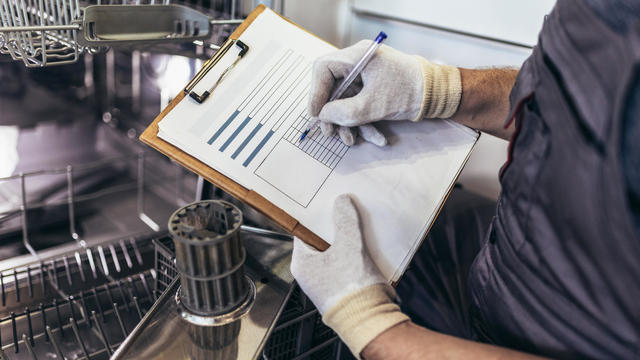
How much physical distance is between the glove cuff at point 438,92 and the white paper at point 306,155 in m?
0.02

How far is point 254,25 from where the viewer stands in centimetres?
68

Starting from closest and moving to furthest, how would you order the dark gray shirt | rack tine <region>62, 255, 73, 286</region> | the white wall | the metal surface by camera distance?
the dark gray shirt → the metal surface → rack tine <region>62, 255, 73, 286</region> → the white wall

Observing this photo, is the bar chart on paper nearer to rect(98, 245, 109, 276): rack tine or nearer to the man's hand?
the man's hand

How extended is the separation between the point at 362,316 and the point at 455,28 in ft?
2.47

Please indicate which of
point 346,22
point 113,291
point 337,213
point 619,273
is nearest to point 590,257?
point 619,273

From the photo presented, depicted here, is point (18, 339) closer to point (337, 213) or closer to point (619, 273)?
point (337, 213)

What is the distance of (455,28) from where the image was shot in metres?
0.98

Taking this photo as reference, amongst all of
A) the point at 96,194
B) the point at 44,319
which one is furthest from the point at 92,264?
the point at 96,194

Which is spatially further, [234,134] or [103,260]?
[103,260]

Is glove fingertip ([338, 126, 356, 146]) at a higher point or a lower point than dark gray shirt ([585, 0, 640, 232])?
lower

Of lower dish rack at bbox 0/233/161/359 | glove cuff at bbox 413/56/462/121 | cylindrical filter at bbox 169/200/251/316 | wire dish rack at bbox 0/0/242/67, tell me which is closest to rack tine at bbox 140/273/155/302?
lower dish rack at bbox 0/233/161/359

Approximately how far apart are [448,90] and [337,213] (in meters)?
0.28

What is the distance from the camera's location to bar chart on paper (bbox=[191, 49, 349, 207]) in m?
0.59

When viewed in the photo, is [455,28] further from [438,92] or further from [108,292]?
[108,292]
